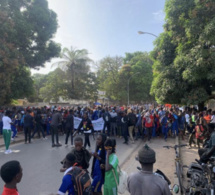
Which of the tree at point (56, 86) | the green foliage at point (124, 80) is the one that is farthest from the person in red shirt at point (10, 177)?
the green foliage at point (124, 80)

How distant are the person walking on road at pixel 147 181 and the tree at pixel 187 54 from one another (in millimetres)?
8026

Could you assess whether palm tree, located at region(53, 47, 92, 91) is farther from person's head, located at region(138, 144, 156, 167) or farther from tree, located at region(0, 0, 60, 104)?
person's head, located at region(138, 144, 156, 167)

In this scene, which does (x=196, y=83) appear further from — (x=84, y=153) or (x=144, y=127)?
(x=84, y=153)

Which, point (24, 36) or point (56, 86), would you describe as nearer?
point (24, 36)

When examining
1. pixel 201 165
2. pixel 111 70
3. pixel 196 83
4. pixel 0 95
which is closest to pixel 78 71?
pixel 111 70

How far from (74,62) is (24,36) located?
473 inches

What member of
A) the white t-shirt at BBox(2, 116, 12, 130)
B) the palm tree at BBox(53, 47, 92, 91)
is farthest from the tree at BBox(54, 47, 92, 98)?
the white t-shirt at BBox(2, 116, 12, 130)

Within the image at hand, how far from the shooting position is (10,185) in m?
2.32

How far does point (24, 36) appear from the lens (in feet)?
57.8

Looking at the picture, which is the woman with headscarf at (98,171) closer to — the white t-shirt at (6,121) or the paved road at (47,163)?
the paved road at (47,163)

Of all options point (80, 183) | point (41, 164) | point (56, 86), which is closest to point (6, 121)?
point (41, 164)

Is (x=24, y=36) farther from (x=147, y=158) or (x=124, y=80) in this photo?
(x=124, y=80)

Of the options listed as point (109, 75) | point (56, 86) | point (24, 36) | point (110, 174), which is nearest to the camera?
point (110, 174)

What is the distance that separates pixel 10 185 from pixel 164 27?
12820 millimetres
